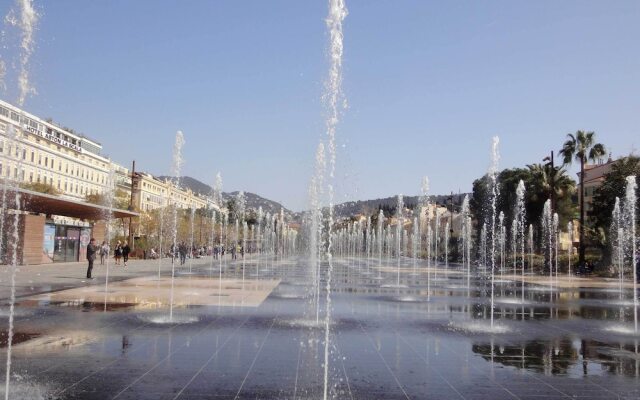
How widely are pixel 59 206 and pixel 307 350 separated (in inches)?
991

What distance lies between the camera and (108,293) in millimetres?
16844

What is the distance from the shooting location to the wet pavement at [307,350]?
643 cm

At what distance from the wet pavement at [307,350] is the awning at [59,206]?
11.6m

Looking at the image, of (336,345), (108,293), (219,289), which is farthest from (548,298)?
(108,293)

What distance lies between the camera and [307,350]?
8.57m

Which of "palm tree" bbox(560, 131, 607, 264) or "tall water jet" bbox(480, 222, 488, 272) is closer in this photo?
"palm tree" bbox(560, 131, 607, 264)

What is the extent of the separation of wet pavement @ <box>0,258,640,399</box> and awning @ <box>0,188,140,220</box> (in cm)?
1156

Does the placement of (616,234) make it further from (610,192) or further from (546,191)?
(546,191)

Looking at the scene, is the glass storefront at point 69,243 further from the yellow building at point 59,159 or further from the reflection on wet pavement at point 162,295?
the yellow building at point 59,159

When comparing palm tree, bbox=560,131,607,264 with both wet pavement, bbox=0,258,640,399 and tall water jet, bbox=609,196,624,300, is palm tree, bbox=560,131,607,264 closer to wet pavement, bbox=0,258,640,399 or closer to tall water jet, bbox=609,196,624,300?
tall water jet, bbox=609,196,624,300

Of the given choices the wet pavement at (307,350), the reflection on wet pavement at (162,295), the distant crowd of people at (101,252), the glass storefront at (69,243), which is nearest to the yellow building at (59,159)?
the glass storefront at (69,243)

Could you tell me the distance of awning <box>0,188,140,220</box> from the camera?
26047 millimetres

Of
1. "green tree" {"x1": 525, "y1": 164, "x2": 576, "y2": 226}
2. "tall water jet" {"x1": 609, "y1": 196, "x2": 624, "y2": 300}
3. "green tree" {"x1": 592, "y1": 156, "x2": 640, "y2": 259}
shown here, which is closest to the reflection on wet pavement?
"tall water jet" {"x1": 609, "y1": 196, "x2": 624, "y2": 300}

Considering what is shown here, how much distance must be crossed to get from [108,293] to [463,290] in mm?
12805
